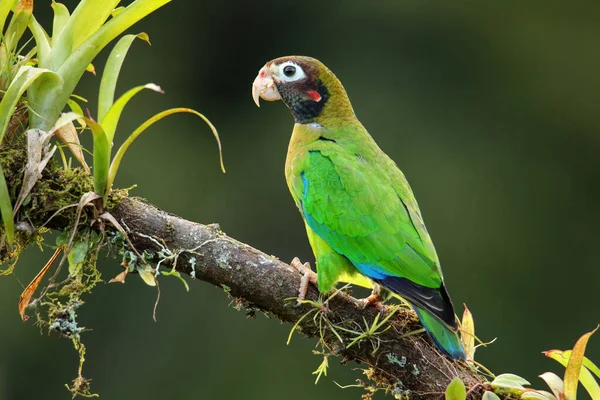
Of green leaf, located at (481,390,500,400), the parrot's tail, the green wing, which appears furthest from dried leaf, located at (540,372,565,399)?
the green wing

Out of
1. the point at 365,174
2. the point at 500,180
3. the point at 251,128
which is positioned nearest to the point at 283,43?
the point at 251,128

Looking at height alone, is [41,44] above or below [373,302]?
above

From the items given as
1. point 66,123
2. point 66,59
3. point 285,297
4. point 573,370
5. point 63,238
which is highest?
point 66,59

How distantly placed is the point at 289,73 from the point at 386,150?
5585 millimetres

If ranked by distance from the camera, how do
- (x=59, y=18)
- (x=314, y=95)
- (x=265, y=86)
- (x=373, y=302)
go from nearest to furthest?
(x=59, y=18) → (x=373, y=302) → (x=314, y=95) → (x=265, y=86)

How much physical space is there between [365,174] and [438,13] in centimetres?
822

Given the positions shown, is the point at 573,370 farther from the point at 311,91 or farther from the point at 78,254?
the point at 311,91

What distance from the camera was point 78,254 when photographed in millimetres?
3225

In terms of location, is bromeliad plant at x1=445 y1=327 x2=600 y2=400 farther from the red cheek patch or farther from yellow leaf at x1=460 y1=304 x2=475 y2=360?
the red cheek patch

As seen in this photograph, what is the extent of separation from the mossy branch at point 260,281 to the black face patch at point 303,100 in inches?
59.5

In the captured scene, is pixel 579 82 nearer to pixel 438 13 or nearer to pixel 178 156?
pixel 438 13

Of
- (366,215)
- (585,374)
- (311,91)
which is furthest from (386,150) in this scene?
(585,374)

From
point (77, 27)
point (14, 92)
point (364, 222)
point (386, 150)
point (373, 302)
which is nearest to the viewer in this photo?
point (14, 92)

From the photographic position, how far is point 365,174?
167 inches
